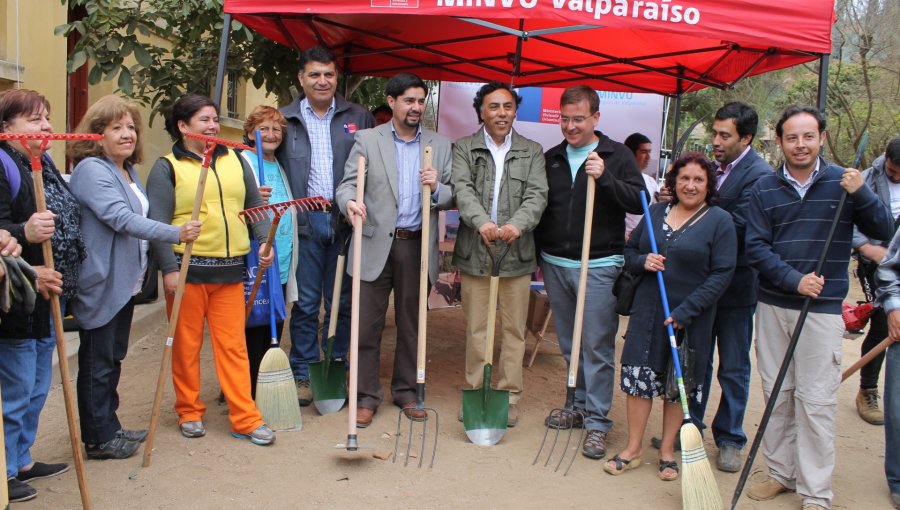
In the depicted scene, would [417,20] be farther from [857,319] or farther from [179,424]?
[857,319]

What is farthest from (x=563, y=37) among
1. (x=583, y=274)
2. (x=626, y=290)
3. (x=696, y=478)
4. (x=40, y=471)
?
(x=40, y=471)

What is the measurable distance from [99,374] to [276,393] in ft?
3.22

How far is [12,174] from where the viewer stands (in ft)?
10.6

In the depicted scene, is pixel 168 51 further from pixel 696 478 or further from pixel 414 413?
pixel 696 478

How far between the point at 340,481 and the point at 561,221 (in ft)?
6.68

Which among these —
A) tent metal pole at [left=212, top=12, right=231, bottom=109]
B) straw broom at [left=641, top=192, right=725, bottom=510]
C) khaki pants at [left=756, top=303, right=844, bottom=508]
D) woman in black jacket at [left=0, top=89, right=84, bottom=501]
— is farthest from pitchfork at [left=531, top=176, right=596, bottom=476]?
woman in black jacket at [left=0, top=89, right=84, bottom=501]

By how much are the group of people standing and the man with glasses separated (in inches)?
0.5

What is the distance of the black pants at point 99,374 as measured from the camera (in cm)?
380

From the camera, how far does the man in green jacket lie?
4.66 m

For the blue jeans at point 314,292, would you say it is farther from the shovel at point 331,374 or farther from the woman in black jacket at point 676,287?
the woman in black jacket at point 676,287

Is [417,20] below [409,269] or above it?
above

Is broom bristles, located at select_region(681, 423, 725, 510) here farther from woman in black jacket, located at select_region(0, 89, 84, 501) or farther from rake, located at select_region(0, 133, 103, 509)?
woman in black jacket, located at select_region(0, 89, 84, 501)

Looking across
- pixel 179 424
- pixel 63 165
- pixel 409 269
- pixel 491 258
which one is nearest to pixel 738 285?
pixel 491 258

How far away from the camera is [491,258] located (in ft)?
15.1
